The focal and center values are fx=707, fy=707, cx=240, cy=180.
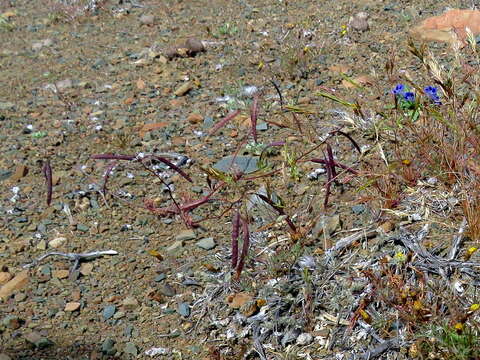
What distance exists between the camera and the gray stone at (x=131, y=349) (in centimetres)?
265

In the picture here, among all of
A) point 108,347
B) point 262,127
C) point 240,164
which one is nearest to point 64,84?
point 262,127

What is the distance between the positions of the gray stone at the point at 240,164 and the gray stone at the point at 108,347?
1105 millimetres

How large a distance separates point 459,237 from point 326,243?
516 millimetres

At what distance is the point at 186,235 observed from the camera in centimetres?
315

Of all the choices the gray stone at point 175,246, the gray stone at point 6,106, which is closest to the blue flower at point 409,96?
the gray stone at point 175,246

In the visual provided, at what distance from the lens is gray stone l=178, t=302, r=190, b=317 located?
277 centimetres

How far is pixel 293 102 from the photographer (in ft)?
12.9

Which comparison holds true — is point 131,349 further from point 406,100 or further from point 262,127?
point 406,100

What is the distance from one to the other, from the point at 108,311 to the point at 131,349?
0.24 m

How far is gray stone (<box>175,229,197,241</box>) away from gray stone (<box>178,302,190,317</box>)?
39 centimetres

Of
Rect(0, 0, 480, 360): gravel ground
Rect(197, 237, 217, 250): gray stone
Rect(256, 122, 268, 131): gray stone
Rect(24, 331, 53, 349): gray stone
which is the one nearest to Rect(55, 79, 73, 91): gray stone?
Rect(0, 0, 480, 360): gravel ground

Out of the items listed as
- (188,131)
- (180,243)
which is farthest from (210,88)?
(180,243)

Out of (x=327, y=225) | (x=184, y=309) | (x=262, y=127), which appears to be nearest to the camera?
(x=184, y=309)

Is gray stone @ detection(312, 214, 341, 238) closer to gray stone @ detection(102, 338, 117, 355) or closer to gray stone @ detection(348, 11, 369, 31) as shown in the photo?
gray stone @ detection(102, 338, 117, 355)
